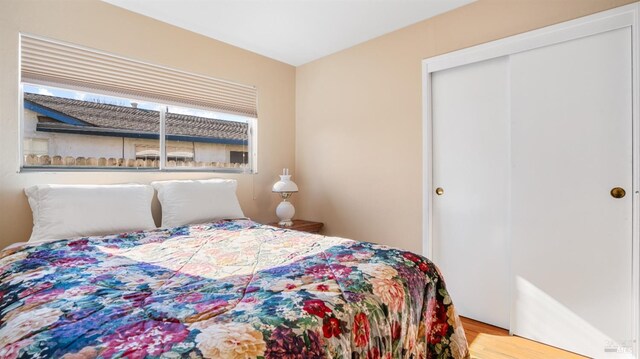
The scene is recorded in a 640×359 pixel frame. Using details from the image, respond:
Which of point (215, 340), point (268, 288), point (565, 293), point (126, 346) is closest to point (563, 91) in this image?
point (565, 293)

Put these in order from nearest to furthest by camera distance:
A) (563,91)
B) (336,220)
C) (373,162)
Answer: (563,91)
(373,162)
(336,220)

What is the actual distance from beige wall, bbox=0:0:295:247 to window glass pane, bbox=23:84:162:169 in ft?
0.45

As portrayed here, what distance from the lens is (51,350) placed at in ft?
2.44

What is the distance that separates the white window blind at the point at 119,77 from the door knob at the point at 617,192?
302 centimetres

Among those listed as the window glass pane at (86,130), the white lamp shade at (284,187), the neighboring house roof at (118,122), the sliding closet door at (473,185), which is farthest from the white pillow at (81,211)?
the sliding closet door at (473,185)

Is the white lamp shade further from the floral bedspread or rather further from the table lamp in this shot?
the floral bedspread

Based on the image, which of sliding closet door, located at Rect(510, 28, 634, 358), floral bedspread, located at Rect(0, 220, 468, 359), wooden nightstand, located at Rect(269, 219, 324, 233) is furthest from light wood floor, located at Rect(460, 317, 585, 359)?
wooden nightstand, located at Rect(269, 219, 324, 233)

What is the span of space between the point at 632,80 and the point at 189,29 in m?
3.24

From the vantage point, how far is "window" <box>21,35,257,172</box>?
2.25 metres

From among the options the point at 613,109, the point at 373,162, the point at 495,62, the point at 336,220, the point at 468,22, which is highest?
the point at 468,22

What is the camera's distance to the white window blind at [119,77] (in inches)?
86.4

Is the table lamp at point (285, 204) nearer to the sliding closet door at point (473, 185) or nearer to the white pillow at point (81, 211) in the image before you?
the white pillow at point (81, 211)

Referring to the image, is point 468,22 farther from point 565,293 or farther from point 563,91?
point 565,293

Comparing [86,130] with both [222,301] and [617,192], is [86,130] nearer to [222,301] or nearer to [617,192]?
[222,301]
